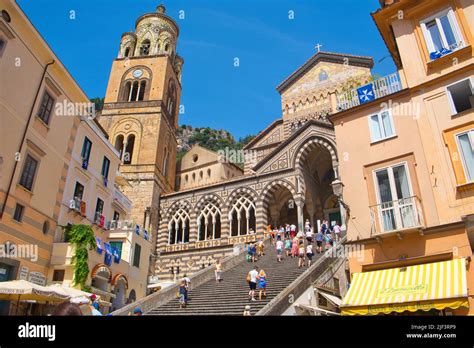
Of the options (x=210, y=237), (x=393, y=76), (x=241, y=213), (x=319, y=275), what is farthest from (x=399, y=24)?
(x=210, y=237)

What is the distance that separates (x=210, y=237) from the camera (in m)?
31.8

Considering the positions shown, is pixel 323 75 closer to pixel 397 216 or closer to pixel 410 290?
pixel 397 216

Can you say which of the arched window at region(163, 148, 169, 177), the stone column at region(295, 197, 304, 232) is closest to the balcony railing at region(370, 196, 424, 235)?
the stone column at region(295, 197, 304, 232)

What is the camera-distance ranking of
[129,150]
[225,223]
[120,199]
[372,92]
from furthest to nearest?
1. [129,150]
2. [225,223]
3. [120,199]
4. [372,92]

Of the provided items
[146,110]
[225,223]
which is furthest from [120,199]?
[146,110]

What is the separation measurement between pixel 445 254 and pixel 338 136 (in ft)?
20.6

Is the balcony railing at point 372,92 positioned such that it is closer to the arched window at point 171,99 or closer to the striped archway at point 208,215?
the striped archway at point 208,215

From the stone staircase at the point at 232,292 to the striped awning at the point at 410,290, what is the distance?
3055 mm

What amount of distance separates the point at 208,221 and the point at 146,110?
14930 mm

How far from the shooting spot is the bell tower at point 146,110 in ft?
117

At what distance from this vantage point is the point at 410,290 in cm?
1010

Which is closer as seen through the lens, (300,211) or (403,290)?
(403,290)
